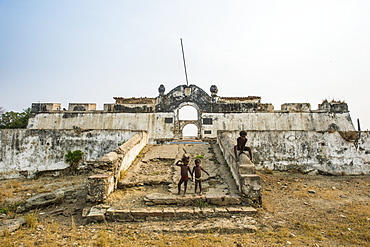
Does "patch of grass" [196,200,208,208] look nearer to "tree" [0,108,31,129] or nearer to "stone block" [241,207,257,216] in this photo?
"stone block" [241,207,257,216]

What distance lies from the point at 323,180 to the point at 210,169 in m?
4.14

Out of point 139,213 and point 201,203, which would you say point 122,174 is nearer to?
point 139,213

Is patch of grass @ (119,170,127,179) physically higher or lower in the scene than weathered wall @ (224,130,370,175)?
lower

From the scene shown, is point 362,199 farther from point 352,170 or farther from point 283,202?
point 352,170

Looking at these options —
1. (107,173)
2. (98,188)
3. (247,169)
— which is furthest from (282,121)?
(98,188)

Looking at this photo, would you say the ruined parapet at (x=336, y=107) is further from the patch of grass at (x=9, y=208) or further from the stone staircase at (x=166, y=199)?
the patch of grass at (x=9, y=208)

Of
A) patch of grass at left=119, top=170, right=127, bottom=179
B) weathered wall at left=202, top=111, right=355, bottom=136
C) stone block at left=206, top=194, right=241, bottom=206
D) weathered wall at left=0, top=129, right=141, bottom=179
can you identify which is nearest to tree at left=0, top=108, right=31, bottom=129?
weathered wall at left=0, top=129, right=141, bottom=179

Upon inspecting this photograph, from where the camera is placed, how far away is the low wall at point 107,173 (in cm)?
523

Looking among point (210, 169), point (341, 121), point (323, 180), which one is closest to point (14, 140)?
point (210, 169)

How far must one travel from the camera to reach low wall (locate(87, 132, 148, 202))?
5227 millimetres

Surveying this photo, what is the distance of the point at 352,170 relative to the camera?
9.23m

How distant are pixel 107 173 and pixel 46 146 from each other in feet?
21.4

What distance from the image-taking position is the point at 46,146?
1053cm

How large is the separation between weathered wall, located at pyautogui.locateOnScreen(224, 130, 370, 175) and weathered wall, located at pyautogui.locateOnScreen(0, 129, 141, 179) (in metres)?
5.80
